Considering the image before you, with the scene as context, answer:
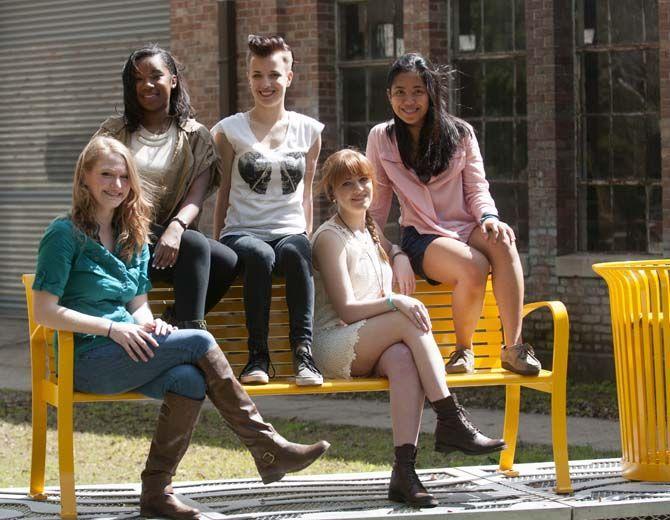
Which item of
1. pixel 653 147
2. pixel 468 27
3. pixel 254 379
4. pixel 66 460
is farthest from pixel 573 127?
pixel 66 460

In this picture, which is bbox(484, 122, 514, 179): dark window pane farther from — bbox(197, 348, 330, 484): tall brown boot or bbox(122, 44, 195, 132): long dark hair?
bbox(197, 348, 330, 484): tall brown boot

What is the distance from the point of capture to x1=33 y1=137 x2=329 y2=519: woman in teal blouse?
5551mm

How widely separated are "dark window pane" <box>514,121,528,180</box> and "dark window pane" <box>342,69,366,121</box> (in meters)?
1.53

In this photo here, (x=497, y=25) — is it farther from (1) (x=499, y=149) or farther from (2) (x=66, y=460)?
(2) (x=66, y=460)

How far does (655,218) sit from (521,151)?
1.25m

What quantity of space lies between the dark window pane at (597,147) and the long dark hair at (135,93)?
18.0 feet

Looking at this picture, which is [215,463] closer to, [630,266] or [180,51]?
[630,266]

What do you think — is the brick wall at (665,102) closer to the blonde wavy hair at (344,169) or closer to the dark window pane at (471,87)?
the dark window pane at (471,87)

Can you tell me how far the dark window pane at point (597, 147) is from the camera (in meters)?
11.1

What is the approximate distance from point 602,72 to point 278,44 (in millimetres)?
5340

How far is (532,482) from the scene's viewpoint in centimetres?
640

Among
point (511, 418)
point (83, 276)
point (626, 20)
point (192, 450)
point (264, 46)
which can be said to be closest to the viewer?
point (83, 276)

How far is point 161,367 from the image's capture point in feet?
18.3

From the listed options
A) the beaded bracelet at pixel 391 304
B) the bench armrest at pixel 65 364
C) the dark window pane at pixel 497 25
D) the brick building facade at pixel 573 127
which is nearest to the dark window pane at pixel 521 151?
the brick building facade at pixel 573 127
